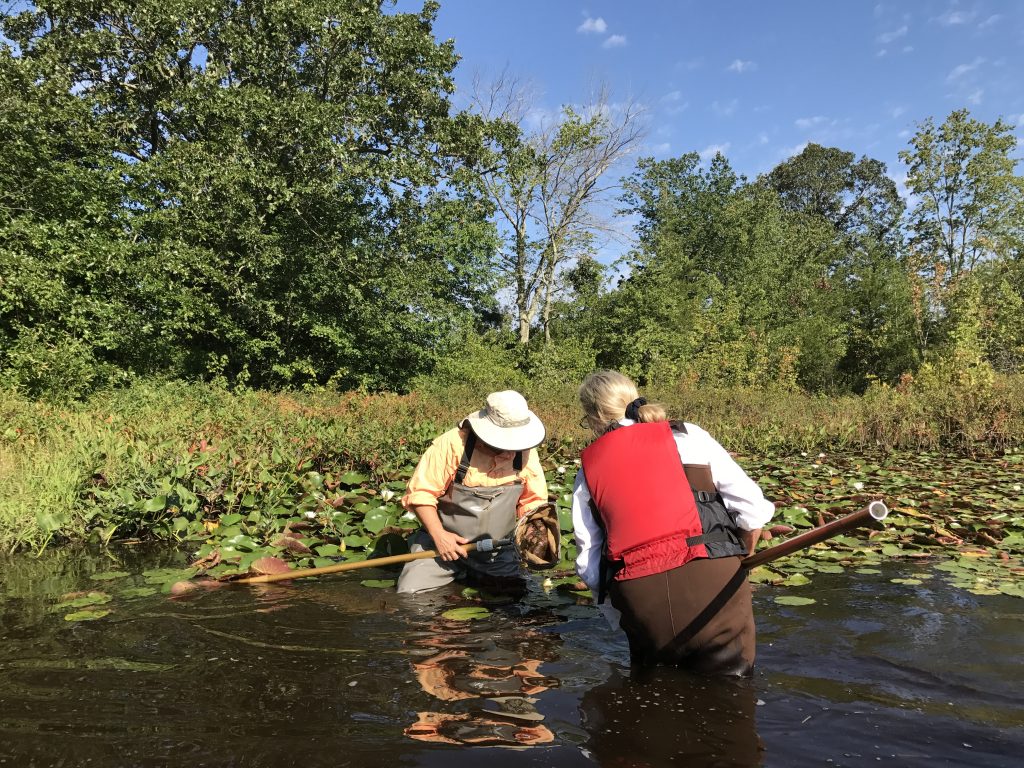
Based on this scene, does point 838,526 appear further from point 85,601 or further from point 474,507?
point 85,601

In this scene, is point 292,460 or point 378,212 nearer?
point 292,460

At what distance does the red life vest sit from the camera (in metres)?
2.60

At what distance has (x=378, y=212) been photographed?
18.7 meters

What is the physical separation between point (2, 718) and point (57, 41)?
1845 cm

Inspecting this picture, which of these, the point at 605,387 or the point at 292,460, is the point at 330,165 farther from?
the point at 605,387

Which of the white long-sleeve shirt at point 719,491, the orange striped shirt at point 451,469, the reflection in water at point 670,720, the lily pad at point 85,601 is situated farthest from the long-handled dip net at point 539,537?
the lily pad at point 85,601

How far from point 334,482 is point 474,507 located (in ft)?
9.63

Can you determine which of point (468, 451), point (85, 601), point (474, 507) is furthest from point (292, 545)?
point (468, 451)

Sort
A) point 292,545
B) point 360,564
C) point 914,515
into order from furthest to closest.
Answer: point 914,515, point 292,545, point 360,564

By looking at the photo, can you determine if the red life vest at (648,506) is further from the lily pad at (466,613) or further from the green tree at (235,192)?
the green tree at (235,192)

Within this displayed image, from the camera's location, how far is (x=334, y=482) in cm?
660

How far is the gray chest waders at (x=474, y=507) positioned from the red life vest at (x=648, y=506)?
61.4 inches

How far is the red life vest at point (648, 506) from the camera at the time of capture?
8.53 ft

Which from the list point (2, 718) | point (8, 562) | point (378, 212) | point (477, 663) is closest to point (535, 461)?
point (477, 663)
